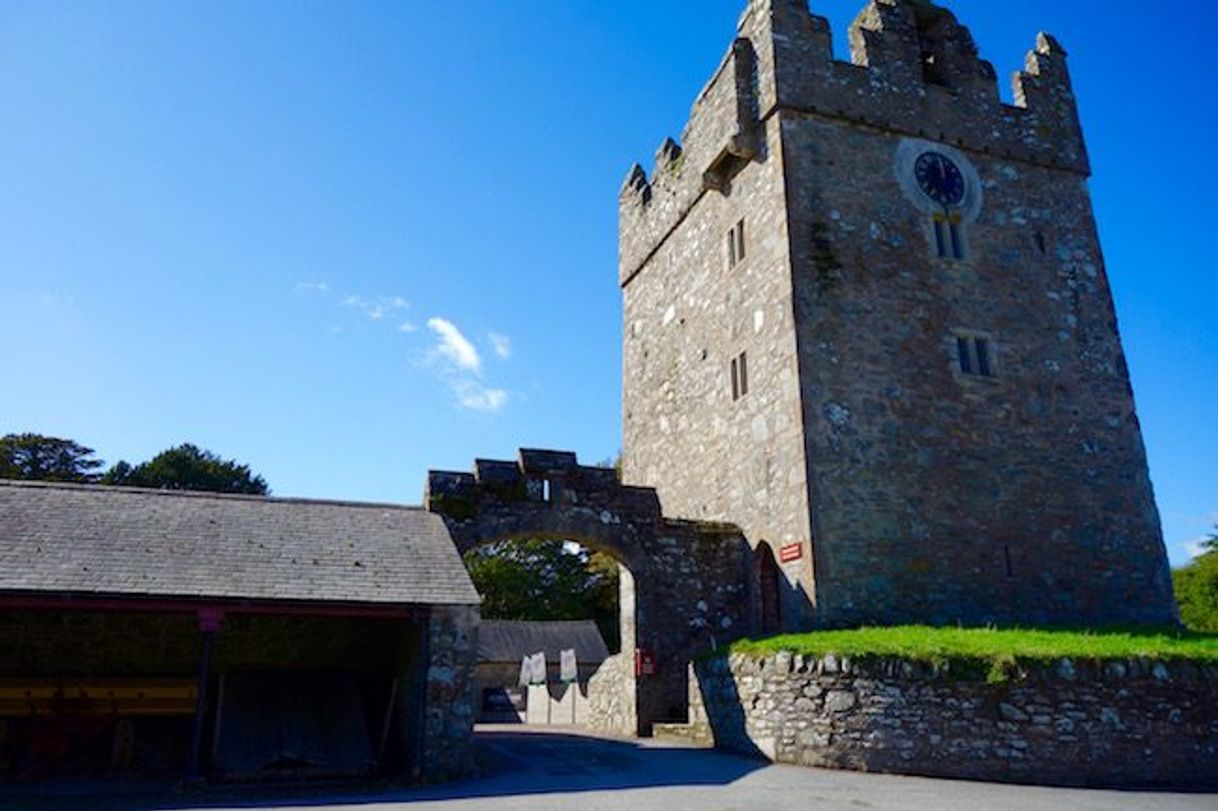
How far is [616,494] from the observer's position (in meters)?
16.1

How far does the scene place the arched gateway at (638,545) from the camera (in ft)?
50.1

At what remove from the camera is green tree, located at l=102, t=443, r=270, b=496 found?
125 feet

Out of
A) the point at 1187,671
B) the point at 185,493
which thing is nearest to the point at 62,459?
the point at 185,493

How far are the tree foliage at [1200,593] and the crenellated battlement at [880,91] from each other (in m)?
22.9

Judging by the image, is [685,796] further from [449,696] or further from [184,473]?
[184,473]

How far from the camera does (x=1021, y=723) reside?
1082cm

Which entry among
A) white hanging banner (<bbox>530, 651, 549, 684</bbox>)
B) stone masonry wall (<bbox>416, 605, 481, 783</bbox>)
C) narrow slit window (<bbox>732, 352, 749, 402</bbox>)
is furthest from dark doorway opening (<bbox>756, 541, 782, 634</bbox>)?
white hanging banner (<bbox>530, 651, 549, 684</bbox>)

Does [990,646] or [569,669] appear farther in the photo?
[569,669]

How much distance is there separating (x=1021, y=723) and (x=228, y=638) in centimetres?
1164

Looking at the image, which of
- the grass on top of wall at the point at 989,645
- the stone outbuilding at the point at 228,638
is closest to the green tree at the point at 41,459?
the stone outbuilding at the point at 228,638

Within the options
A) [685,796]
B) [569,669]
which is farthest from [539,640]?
[685,796]

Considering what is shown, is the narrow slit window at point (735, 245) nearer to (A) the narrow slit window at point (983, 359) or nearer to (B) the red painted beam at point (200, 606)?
(A) the narrow slit window at point (983, 359)

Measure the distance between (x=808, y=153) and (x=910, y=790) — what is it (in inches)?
448

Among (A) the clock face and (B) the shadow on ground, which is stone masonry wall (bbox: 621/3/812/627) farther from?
(B) the shadow on ground
